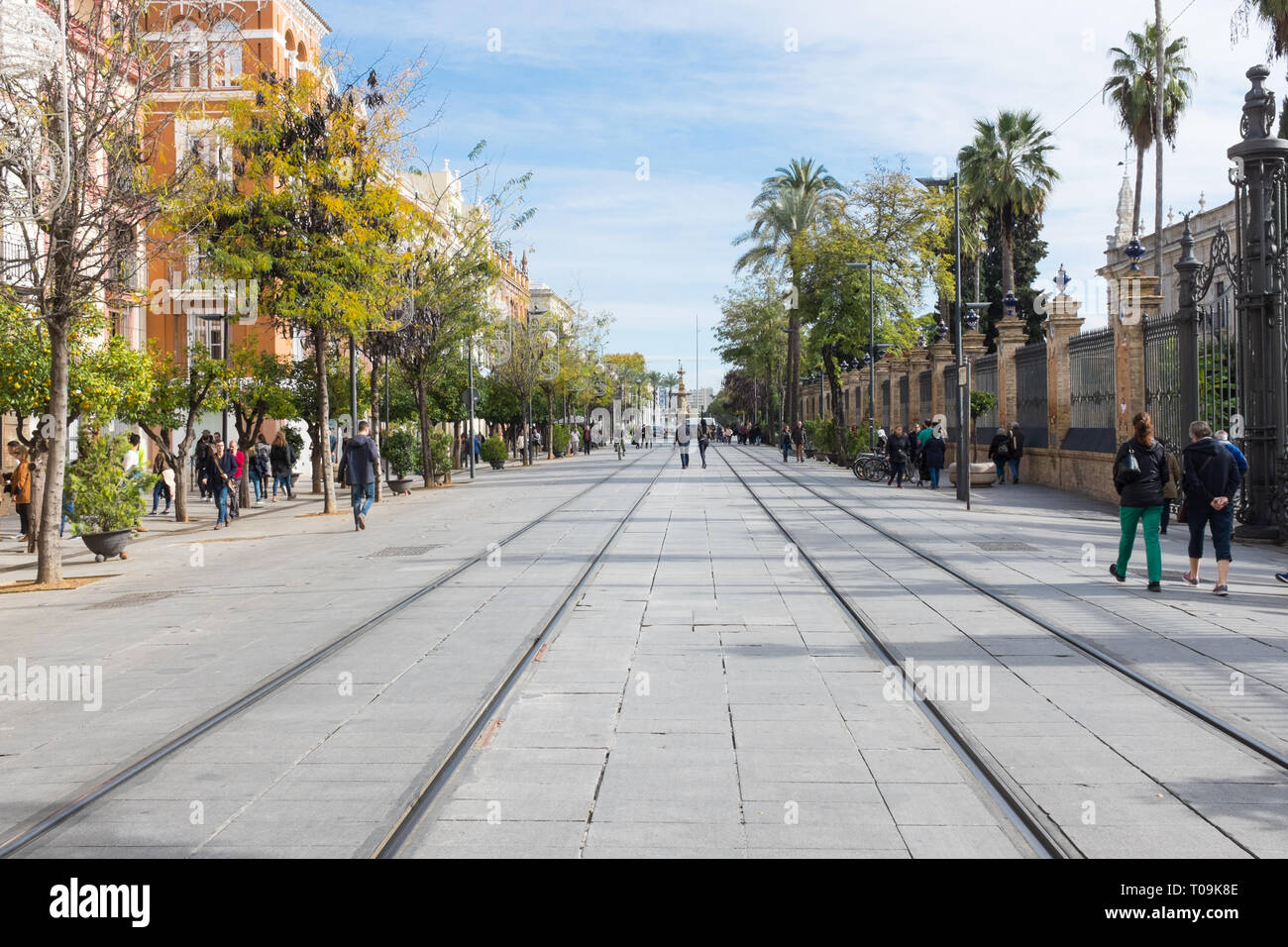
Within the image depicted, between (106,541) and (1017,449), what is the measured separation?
72.0ft

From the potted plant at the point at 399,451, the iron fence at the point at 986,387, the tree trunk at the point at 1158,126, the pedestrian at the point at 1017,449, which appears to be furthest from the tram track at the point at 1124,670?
the tree trunk at the point at 1158,126

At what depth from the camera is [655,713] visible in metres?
6.79

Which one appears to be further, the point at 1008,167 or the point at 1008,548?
the point at 1008,167

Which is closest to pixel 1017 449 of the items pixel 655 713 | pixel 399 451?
pixel 399 451

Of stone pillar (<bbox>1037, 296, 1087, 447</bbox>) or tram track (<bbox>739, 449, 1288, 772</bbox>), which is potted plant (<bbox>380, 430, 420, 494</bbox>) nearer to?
stone pillar (<bbox>1037, 296, 1087, 447</bbox>)

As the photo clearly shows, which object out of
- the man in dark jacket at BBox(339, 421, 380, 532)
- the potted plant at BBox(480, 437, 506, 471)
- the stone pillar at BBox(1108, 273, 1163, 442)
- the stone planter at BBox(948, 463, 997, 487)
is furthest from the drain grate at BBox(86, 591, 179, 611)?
the potted plant at BBox(480, 437, 506, 471)

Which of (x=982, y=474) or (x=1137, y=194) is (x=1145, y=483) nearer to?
(x=982, y=474)

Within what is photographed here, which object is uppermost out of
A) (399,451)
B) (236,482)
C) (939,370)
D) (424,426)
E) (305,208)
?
(305,208)

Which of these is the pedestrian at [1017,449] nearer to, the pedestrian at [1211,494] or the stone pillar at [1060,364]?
the stone pillar at [1060,364]

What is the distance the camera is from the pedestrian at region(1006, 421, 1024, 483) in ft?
99.9

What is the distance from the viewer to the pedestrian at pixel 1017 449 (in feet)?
99.9

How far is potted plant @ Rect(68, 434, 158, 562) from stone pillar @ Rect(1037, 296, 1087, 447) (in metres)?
20.1

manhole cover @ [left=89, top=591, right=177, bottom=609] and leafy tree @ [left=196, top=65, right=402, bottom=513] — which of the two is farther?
leafy tree @ [left=196, top=65, right=402, bottom=513]
